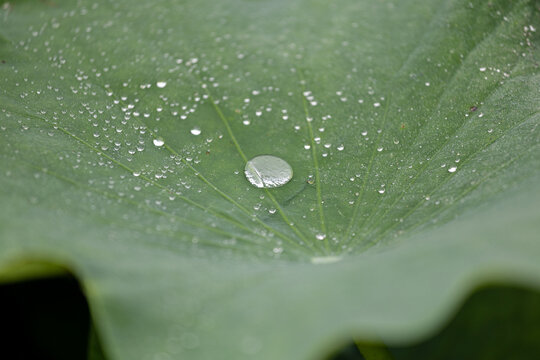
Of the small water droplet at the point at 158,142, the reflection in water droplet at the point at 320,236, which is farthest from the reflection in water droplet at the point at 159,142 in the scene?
the reflection in water droplet at the point at 320,236

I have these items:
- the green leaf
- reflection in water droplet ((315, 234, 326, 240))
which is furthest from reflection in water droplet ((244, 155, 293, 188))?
reflection in water droplet ((315, 234, 326, 240))

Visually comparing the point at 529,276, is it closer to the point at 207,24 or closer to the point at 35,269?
the point at 35,269

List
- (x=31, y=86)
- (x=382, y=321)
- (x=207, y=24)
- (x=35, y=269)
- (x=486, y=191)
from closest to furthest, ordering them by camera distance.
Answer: (x=382, y=321) → (x=35, y=269) → (x=486, y=191) → (x=31, y=86) → (x=207, y=24)

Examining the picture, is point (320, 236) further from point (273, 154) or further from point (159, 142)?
point (159, 142)

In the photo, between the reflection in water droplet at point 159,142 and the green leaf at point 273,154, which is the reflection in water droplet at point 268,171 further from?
the reflection in water droplet at point 159,142

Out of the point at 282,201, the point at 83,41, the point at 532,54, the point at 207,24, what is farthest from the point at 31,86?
the point at 532,54

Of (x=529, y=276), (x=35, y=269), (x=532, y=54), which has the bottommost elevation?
(x=529, y=276)

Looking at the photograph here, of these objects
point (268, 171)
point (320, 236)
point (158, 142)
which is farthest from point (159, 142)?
point (320, 236)
